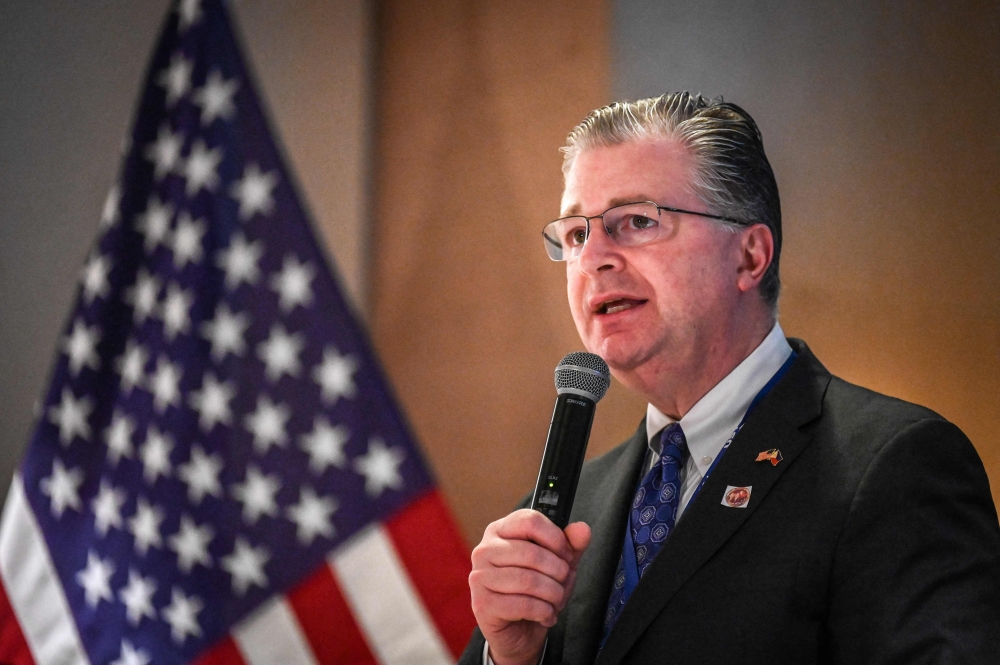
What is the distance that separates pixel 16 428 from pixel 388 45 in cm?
184

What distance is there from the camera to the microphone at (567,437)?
1102 millimetres

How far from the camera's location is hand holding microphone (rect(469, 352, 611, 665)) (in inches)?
41.6

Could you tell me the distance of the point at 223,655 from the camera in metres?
2.26

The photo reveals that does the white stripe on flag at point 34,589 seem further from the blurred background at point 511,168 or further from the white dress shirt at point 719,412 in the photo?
the white dress shirt at point 719,412

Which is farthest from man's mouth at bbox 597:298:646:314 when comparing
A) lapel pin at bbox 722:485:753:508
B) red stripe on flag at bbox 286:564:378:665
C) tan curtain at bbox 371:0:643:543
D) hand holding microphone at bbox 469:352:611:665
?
red stripe on flag at bbox 286:564:378:665

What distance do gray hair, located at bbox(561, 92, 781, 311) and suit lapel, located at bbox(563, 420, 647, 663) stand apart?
39 cm

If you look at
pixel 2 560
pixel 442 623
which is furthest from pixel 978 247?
pixel 2 560

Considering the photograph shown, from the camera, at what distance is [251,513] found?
2350 mm

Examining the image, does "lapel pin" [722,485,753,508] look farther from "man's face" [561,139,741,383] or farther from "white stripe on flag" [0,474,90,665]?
"white stripe on flag" [0,474,90,665]

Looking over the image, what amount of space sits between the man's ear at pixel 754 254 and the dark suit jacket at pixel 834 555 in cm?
28

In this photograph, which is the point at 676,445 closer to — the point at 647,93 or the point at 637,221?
the point at 637,221

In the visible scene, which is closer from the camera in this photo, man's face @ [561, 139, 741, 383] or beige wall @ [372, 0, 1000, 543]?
man's face @ [561, 139, 741, 383]

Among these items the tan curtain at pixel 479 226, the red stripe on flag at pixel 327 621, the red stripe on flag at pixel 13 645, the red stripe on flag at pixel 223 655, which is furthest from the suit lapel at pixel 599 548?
the red stripe on flag at pixel 13 645

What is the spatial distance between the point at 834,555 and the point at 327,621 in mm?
1563
